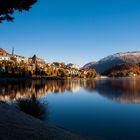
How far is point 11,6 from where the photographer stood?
13.6 m

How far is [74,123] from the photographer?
28.3 meters

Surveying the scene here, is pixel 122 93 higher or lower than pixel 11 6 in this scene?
lower

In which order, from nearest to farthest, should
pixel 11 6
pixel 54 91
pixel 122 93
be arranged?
→ pixel 11 6 → pixel 122 93 → pixel 54 91

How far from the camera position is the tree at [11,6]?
13195 millimetres

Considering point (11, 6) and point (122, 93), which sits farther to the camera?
point (122, 93)

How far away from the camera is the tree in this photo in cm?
1320

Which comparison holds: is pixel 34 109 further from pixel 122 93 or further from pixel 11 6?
pixel 122 93

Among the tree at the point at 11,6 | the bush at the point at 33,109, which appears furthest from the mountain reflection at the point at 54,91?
the tree at the point at 11,6

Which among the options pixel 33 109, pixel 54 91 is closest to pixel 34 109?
pixel 33 109

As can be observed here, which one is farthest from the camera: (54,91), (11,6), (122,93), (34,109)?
(54,91)

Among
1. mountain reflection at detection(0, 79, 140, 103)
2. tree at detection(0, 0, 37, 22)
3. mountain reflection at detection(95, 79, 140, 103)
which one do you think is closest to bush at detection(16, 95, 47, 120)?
tree at detection(0, 0, 37, 22)

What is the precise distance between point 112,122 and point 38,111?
8.23 m

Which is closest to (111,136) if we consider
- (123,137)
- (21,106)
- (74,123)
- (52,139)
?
(123,137)

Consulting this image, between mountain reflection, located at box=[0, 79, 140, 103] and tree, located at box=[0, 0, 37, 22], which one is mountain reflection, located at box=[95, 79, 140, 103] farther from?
tree, located at box=[0, 0, 37, 22]
